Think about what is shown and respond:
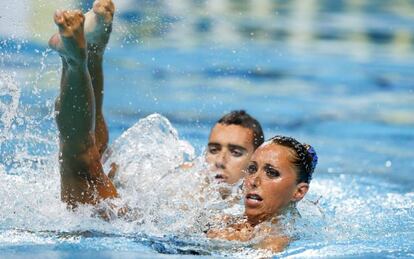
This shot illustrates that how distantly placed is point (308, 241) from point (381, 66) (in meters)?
6.23

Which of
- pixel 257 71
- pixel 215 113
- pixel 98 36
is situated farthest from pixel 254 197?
pixel 257 71

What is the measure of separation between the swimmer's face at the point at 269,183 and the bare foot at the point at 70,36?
101 cm

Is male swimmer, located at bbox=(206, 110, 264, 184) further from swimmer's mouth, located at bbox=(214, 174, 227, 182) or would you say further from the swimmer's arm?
Answer: the swimmer's arm

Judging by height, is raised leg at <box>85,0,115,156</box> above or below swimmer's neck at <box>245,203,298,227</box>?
above

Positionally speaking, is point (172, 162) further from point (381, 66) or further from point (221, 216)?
point (381, 66)

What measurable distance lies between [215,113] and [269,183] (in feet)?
12.8

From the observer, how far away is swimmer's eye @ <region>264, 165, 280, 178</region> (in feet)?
16.1

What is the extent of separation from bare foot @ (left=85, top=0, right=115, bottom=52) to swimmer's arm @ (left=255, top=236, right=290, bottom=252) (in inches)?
52.9

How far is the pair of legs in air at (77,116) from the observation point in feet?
14.6

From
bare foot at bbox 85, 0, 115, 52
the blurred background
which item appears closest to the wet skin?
bare foot at bbox 85, 0, 115, 52

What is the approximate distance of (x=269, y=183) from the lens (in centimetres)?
488

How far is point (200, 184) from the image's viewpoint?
5648 mm

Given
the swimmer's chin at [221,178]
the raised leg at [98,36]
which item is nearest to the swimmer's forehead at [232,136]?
the swimmer's chin at [221,178]

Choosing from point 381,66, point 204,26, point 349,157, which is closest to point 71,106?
point 349,157
